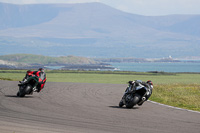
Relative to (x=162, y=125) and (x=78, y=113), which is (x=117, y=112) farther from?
(x=162, y=125)

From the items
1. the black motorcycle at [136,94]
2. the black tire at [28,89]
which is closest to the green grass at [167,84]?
the black motorcycle at [136,94]

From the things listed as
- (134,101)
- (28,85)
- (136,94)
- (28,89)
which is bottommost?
(134,101)

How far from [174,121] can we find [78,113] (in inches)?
159

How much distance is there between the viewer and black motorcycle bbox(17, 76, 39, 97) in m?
26.9

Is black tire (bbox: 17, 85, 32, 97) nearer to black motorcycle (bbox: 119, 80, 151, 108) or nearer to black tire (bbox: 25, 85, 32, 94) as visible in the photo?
black tire (bbox: 25, 85, 32, 94)

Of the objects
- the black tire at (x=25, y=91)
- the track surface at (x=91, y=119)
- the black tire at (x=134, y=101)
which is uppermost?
the black tire at (x=25, y=91)

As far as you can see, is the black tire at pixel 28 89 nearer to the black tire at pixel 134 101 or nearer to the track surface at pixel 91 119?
the track surface at pixel 91 119

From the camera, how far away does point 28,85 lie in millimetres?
27094

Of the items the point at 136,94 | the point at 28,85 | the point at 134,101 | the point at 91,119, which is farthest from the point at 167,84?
the point at 91,119

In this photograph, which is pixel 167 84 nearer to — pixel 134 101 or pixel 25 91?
pixel 25 91

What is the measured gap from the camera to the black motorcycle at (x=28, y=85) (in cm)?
2685

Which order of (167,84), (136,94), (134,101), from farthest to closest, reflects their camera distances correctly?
(167,84) < (136,94) < (134,101)

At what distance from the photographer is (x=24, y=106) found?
69.9ft

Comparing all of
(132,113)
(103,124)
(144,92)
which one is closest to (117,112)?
(132,113)
